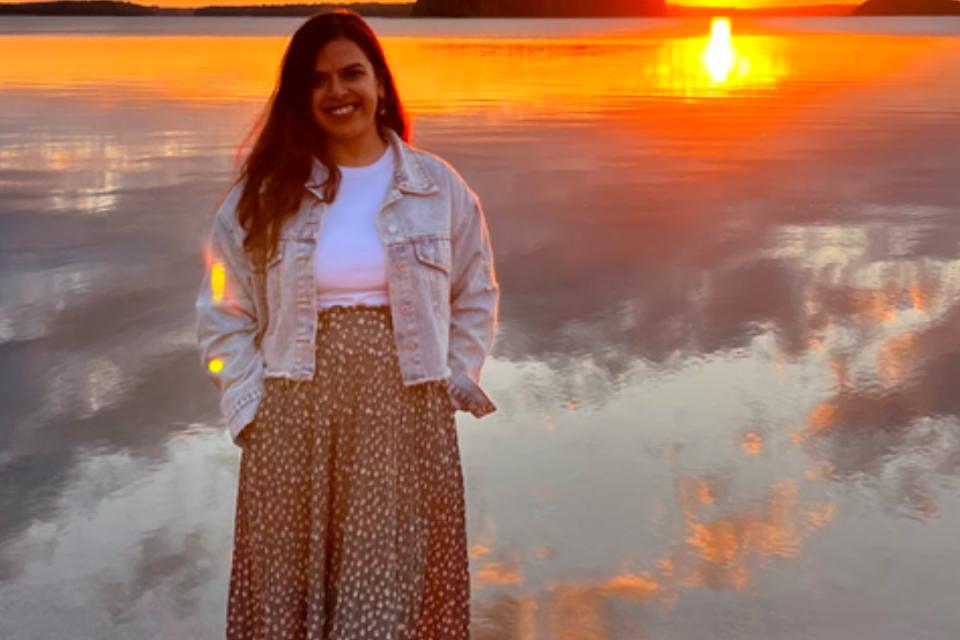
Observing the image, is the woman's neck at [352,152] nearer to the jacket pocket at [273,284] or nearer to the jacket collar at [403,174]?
the jacket collar at [403,174]

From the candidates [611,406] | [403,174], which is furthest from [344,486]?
[611,406]

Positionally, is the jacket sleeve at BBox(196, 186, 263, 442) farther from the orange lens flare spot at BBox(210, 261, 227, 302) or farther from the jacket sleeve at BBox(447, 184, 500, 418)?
the jacket sleeve at BBox(447, 184, 500, 418)

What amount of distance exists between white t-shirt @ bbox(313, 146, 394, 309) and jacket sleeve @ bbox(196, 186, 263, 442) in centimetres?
20

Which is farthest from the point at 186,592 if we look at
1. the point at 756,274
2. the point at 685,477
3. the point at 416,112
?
the point at 416,112

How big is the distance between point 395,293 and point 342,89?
0.45 m

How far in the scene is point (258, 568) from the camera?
10.1 ft

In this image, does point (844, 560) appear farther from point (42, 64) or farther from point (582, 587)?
point (42, 64)

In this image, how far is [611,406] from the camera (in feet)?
19.8

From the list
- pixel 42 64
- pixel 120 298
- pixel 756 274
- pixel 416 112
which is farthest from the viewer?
pixel 42 64

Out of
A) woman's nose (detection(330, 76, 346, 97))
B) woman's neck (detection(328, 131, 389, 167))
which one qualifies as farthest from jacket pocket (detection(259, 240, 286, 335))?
woman's nose (detection(330, 76, 346, 97))

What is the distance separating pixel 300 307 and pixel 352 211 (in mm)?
238

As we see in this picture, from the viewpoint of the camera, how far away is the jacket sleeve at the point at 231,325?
3051mm

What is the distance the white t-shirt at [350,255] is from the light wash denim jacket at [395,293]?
0.8 inches

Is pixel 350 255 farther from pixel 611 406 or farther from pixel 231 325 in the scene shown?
pixel 611 406
